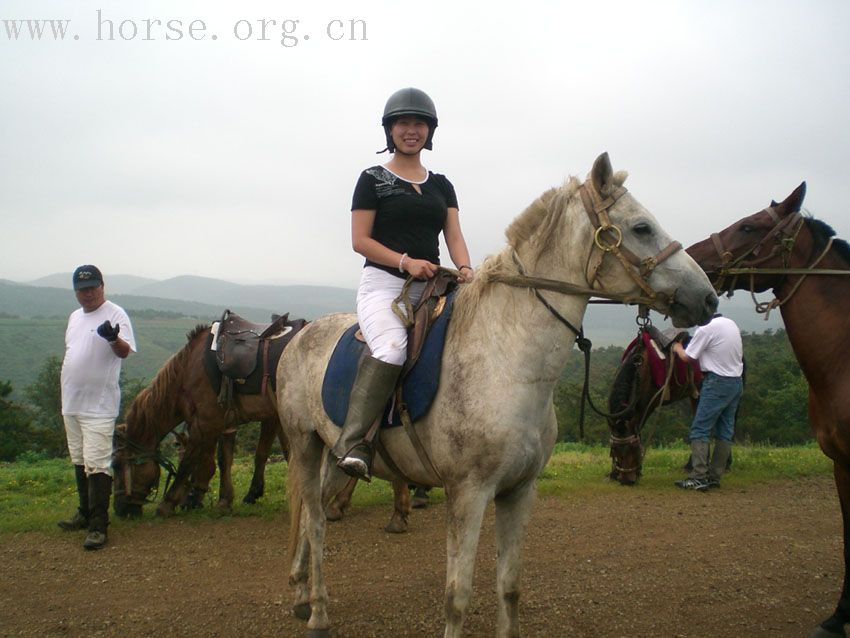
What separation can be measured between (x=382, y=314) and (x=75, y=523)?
16.6ft

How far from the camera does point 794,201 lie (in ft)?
15.1

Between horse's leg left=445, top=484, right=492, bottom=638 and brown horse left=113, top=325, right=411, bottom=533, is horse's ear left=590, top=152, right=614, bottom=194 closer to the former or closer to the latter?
horse's leg left=445, top=484, right=492, bottom=638

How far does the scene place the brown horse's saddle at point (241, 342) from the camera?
24.1 ft

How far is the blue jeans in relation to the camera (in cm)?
856

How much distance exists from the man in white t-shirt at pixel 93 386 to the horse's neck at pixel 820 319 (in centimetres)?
593

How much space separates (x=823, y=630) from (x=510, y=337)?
3.14 meters

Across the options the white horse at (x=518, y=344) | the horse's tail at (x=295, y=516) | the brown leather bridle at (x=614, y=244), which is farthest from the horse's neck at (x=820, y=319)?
the horse's tail at (x=295, y=516)

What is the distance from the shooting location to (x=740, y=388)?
866 centimetres

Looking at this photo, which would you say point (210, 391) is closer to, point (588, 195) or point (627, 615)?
point (627, 615)

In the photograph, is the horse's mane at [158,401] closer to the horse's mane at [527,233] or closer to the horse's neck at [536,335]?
the horse's mane at [527,233]

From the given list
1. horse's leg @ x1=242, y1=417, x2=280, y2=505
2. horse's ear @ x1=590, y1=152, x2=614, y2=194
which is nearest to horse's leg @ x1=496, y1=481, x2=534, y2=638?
horse's ear @ x1=590, y1=152, x2=614, y2=194

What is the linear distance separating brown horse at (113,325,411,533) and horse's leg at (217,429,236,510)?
12 mm

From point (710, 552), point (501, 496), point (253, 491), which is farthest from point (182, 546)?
point (710, 552)

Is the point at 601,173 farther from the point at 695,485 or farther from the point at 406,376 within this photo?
the point at 695,485
